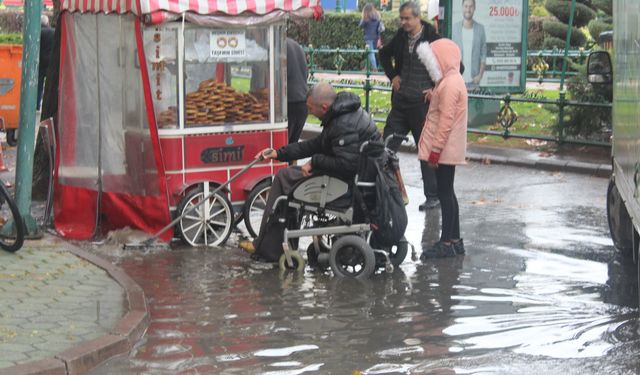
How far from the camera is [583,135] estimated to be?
16281 mm

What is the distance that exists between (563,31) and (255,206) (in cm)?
1920

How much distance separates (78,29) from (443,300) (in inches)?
184

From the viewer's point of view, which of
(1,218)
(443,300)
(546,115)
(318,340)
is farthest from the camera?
(546,115)

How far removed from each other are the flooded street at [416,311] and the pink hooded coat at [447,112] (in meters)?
0.91

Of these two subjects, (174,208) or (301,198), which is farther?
(174,208)

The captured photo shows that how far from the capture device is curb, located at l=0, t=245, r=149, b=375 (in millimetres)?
6488

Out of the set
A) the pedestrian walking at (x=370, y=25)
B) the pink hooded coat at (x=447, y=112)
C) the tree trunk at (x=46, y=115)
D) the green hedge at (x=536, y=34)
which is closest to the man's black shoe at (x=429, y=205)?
the pink hooded coat at (x=447, y=112)

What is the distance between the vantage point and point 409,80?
12.1 meters

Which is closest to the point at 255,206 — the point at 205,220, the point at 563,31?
the point at 205,220

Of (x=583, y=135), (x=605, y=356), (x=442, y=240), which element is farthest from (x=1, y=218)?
(x=583, y=135)

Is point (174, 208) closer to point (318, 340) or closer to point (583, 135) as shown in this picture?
point (318, 340)

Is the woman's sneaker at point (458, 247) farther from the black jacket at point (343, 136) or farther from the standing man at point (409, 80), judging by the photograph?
the standing man at point (409, 80)

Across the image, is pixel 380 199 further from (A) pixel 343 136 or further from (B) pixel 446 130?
(B) pixel 446 130

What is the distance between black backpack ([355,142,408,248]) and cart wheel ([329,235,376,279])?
0.62ft
